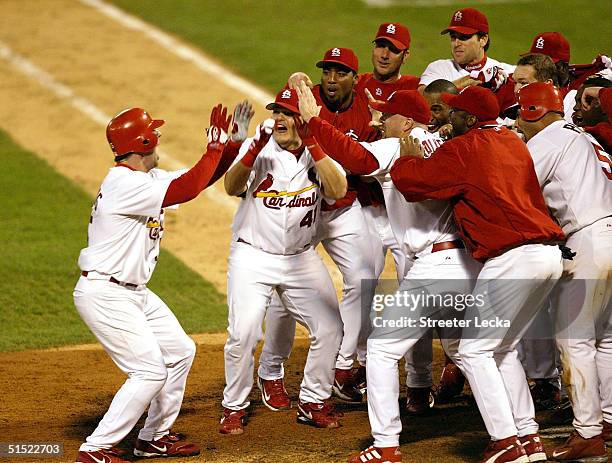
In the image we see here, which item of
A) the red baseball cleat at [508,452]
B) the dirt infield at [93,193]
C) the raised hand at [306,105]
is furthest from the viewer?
the dirt infield at [93,193]

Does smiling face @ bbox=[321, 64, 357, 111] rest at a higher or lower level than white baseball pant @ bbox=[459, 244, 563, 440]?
higher

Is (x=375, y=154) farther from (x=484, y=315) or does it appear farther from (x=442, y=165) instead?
(x=484, y=315)

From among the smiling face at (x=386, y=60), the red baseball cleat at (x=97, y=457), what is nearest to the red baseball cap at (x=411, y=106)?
the smiling face at (x=386, y=60)

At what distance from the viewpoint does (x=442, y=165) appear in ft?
21.7

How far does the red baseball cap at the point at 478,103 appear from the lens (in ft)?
22.1

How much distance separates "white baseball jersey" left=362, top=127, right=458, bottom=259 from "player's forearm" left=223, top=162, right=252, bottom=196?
0.82 metres

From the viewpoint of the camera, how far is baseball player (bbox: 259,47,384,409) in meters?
8.19

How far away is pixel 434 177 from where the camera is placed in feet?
21.7

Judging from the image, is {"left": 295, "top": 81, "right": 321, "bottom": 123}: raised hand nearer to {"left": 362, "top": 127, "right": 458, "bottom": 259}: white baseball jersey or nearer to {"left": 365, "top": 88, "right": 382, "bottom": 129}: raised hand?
{"left": 362, "top": 127, "right": 458, "bottom": 259}: white baseball jersey

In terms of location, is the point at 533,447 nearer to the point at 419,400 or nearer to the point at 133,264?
the point at 419,400

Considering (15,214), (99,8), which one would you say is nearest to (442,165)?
(15,214)

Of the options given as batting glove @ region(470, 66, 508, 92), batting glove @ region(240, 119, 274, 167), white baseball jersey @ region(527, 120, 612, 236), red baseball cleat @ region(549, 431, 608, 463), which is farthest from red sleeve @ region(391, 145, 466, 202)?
batting glove @ region(470, 66, 508, 92)

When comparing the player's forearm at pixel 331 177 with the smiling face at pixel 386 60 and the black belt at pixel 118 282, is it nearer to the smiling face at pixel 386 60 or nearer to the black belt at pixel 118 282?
the black belt at pixel 118 282

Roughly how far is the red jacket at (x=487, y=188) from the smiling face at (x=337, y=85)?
186 cm
